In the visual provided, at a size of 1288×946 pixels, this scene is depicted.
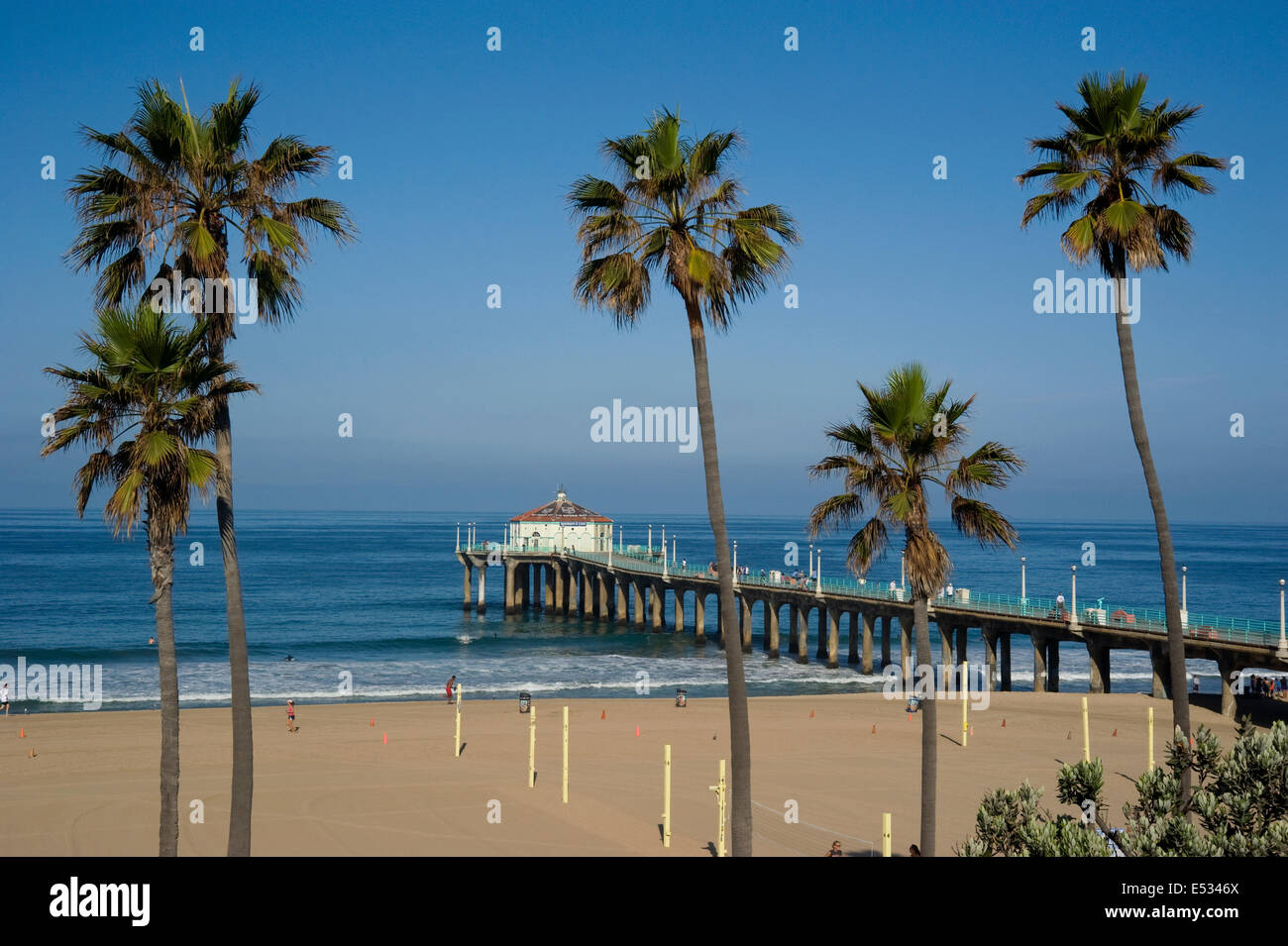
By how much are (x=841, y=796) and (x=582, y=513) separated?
64451 millimetres

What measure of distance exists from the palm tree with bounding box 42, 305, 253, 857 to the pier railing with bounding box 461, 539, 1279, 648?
24133mm

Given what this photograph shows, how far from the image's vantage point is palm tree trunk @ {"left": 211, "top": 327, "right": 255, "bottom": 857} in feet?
36.0

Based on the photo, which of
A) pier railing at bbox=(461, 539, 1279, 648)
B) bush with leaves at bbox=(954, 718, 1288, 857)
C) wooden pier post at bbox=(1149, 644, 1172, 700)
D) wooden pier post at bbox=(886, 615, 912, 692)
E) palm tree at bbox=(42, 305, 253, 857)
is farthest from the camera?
wooden pier post at bbox=(886, 615, 912, 692)

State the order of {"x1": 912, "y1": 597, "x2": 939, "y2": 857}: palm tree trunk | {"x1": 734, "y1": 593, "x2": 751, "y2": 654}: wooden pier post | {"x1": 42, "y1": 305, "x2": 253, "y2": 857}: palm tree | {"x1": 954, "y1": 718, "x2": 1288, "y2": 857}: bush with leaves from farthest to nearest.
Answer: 1. {"x1": 734, "y1": 593, "x2": 751, "y2": 654}: wooden pier post
2. {"x1": 912, "y1": 597, "x2": 939, "y2": 857}: palm tree trunk
3. {"x1": 42, "y1": 305, "x2": 253, "y2": 857}: palm tree
4. {"x1": 954, "y1": 718, "x2": 1288, "y2": 857}: bush with leaves

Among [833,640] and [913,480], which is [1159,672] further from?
[913,480]

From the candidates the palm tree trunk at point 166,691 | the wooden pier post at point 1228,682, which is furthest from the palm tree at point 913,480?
the wooden pier post at point 1228,682

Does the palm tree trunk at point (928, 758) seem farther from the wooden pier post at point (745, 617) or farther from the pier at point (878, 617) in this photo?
the wooden pier post at point (745, 617)

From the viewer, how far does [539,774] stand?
25047 millimetres

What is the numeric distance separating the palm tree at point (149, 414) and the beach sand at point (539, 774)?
31.2ft

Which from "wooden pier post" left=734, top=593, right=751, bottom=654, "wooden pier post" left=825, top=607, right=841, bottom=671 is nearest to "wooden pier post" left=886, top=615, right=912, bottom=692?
"wooden pier post" left=825, top=607, right=841, bottom=671

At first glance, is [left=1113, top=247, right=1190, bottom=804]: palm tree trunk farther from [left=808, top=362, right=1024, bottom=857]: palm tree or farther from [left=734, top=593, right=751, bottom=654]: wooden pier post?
[left=734, top=593, right=751, bottom=654]: wooden pier post

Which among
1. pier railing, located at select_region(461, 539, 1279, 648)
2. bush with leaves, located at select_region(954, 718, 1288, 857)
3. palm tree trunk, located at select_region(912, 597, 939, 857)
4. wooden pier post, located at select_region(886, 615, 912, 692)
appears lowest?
wooden pier post, located at select_region(886, 615, 912, 692)

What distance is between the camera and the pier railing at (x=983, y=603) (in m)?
35.3
